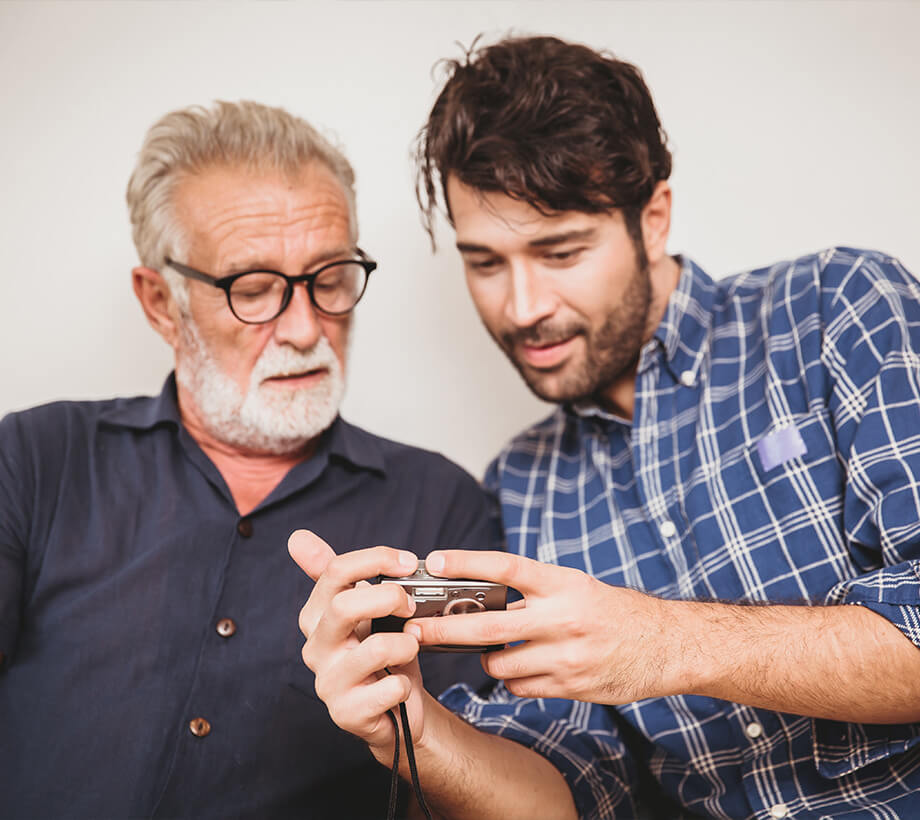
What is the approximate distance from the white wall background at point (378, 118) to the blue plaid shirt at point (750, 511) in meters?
0.69

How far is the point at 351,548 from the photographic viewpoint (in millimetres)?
1960

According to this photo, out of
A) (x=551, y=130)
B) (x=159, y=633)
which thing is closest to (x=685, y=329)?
(x=551, y=130)

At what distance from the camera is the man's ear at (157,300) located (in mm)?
2115

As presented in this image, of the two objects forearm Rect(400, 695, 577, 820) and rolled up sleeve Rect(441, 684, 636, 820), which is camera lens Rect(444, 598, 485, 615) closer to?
forearm Rect(400, 695, 577, 820)

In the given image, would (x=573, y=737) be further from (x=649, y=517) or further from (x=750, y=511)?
(x=750, y=511)

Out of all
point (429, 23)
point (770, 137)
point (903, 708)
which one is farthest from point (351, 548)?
point (770, 137)

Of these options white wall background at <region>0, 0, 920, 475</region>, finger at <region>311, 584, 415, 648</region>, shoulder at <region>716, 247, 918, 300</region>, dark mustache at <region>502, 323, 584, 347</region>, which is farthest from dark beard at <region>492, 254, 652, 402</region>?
finger at <region>311, 584, 415, 648</region>

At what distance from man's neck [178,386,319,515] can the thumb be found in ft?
2.55

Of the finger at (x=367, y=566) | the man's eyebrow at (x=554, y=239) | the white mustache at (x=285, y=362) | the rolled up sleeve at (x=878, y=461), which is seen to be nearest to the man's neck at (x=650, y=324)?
the man's eyebrow at (x=554, y=239)

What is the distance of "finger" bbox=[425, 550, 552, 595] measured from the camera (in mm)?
1209

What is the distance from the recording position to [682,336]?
6.65ft

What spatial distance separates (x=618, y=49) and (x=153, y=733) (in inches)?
87.9

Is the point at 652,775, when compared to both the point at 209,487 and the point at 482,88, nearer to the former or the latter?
the point at 209,487

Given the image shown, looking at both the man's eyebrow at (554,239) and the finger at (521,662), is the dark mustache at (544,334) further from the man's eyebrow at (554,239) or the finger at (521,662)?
the finger at (521,662)
